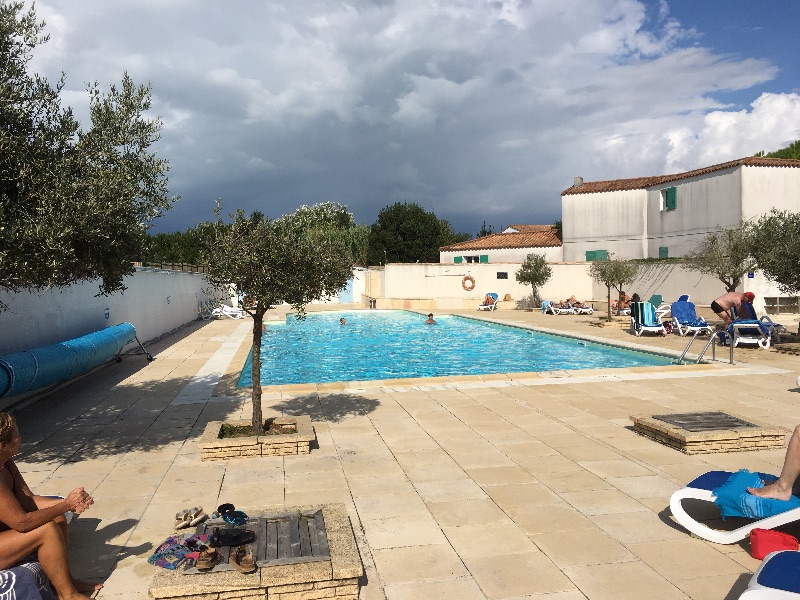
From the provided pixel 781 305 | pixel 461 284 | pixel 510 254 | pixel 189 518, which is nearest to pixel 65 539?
pixel 189 518

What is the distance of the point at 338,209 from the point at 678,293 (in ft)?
231

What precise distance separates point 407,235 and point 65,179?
6129cm

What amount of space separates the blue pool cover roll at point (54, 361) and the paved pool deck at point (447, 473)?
1.67 feet

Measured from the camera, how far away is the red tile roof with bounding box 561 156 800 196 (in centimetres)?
2738

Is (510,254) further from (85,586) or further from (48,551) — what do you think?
(48,551)

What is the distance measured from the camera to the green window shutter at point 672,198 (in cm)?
3222

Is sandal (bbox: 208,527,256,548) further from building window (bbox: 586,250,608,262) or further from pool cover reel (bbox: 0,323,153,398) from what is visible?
building window (bbox: 586,250,608,262)

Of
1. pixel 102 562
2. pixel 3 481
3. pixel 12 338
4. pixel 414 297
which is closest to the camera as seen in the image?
pixel 3 481

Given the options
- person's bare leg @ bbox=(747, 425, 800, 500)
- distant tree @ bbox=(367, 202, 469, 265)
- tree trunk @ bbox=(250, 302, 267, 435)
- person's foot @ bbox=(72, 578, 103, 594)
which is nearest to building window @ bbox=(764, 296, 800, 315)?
person's bare leg @ bbox=(747, 425, 800, 500)

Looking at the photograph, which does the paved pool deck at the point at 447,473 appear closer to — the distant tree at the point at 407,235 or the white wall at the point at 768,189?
the white wall at the point at 768,189

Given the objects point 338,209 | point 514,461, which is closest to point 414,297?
point 514,461

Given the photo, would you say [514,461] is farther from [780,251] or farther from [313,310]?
[313,310]

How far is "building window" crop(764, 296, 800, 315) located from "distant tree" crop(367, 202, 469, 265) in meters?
43.2

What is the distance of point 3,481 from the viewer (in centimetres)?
357
